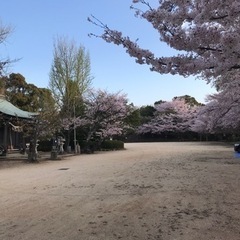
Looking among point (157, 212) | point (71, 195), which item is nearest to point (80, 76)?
point (71, 195)

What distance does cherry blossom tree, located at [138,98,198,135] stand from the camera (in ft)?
187

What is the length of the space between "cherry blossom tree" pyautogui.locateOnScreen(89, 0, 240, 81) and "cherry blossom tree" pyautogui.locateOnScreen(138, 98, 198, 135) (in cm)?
5039

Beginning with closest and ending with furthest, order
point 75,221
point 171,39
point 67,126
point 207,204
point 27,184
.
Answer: point 171,39 < point 75,221 < point 207,204 < point 27,184 < point 67,126

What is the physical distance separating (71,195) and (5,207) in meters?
1.81

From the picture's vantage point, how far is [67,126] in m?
29.1

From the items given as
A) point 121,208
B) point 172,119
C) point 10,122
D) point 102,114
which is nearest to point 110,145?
point 102,114

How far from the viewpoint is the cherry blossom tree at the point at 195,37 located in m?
4.69

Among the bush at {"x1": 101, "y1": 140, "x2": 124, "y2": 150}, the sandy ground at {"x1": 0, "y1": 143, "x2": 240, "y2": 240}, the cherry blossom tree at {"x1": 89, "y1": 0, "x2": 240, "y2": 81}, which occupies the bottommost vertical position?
the sandy ground at {"x1": 0, "y1": 143, "x2": 240, "y2": 240}

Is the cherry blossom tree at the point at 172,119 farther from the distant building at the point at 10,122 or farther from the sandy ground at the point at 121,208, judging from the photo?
the sandy ground at the point at 121,208

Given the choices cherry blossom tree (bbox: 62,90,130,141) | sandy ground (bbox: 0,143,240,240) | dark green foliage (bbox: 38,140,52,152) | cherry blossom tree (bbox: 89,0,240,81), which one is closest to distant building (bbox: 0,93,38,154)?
dark green foliage (bbox: 38,140,52,152)

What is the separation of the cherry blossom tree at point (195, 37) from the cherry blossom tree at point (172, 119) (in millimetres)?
50394

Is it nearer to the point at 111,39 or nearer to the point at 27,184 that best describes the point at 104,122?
the point at 27,184

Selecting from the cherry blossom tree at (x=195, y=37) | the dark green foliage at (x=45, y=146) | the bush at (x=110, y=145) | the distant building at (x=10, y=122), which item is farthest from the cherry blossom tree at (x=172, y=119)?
the cherry blossom tree at (x=195, y=37)

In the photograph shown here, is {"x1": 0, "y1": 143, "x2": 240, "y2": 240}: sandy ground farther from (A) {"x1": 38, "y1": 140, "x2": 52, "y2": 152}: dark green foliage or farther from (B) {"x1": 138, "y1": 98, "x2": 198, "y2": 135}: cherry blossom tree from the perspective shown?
(B) {"x1": 138, "y1": 98, "x2": 198, "y2": 135}: cherry blossom tree
